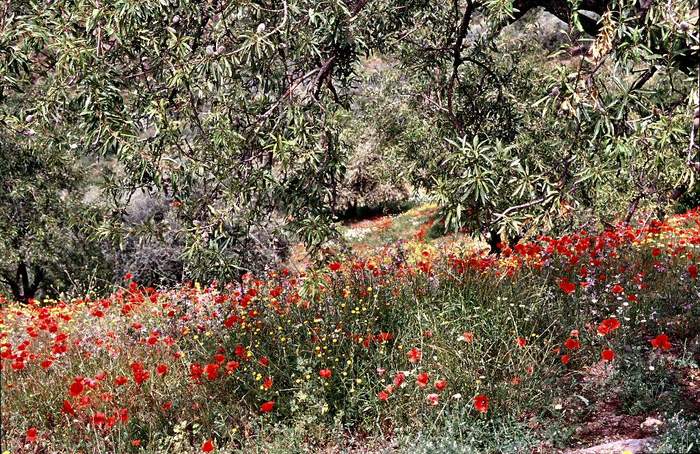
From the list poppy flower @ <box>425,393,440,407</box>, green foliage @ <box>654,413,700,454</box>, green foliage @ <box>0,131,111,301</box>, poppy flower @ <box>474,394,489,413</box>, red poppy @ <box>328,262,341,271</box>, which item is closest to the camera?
green foliage @ <box>654,413,700,454</box>

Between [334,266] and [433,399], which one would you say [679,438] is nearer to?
[433,399]

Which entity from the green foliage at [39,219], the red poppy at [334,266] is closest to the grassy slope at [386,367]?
the red poppy at [334,266]

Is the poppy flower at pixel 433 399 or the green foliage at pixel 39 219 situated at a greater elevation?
the green foliage at pixel 39 219

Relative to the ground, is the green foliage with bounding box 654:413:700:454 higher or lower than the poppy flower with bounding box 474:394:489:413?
lower

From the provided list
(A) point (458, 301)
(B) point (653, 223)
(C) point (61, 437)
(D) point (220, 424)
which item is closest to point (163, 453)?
(D) point (220, 424)

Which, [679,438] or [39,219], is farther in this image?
[39,219]

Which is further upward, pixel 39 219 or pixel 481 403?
pixel 39 219

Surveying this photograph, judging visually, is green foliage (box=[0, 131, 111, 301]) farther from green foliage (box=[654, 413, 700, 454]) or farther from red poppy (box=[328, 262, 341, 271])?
green foliage (box=[654, 413, 700, 454])

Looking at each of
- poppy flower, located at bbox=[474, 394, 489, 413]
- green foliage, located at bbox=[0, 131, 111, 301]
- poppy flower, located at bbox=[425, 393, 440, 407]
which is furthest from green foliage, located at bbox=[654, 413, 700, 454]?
green foliage, located at bbox=[0, 131, 111, 301]

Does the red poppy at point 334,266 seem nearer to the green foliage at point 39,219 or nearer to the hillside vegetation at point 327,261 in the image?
the hillside vegetation at point 327,261

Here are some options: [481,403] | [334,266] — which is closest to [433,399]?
[481,403]

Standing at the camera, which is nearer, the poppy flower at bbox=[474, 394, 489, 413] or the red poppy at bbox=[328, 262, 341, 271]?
the poppy flower at bbox=[474, 394, 489, 413]

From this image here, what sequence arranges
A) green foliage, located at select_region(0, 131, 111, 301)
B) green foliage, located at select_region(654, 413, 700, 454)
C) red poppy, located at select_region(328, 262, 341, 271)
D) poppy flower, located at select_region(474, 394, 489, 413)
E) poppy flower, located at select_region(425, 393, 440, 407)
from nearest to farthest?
green foliage, located at select_region(654, 413, 700, 454) → poppy flower, located at select_region(474, 394, 489, 413) → poppy flower, located at select_region(425, 393, 440, 407) → red poppy, located at select_region(328, 262, 341, 271) → green foliage, located at select_region(0, 131, 111, 301)

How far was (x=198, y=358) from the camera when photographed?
5.00 meters
